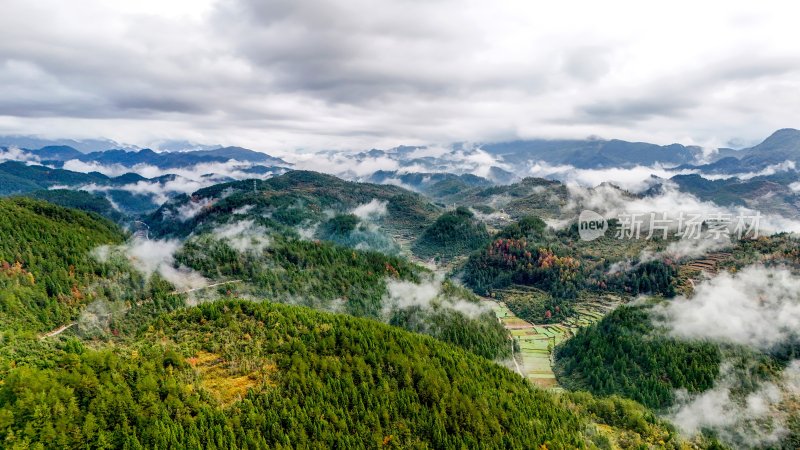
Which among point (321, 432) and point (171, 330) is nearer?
point (321, 432)

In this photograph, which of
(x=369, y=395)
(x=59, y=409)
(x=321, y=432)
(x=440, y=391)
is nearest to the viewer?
(x=59, y=409)

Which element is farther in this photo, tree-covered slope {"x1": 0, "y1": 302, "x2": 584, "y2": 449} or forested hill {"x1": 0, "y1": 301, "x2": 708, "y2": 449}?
forested hill {"x1": 0, "y1": 301, "x2": 708, "y2": 449}

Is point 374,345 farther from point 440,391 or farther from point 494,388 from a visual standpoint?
point 494,388

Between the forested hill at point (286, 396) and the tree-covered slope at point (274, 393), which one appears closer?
the tree-covered slope at point (274, 393)

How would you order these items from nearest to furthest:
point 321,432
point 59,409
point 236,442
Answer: point 59,409 → point 236,442 → point 321,432

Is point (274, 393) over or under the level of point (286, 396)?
over

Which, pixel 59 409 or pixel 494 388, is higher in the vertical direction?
pixel 59 409

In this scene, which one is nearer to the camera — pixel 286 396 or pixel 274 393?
pixel 274 393

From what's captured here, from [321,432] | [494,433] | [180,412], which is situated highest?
[180,412]

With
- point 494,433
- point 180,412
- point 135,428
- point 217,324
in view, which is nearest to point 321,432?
point 180,412
